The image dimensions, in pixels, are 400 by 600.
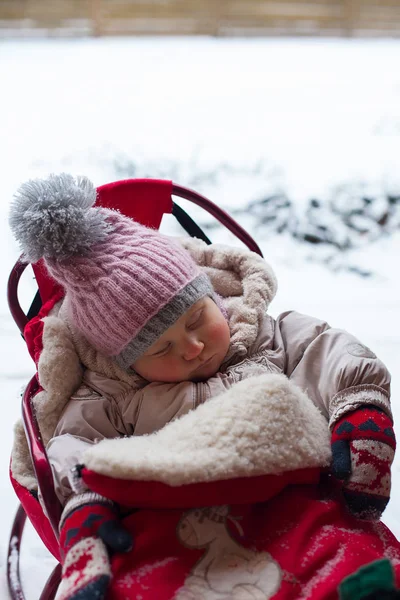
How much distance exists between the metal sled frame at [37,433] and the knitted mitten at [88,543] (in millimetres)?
52

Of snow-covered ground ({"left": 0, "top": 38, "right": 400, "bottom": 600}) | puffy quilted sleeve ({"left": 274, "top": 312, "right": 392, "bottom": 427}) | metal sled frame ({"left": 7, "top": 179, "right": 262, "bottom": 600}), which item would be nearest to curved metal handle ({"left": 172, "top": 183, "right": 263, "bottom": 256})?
metal sled frame ({"left": 7, "top": 179, "right": 262, "bottom": 600})

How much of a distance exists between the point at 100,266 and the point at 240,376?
28 centimetres

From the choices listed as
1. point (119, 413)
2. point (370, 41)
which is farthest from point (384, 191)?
point (119, 413)

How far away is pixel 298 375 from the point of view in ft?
3.22

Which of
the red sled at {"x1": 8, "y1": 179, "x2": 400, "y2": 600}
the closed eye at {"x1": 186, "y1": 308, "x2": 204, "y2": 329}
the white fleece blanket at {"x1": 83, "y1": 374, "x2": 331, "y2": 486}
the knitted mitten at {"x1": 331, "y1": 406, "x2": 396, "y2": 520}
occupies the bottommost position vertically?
the red sled at {"x1": 8, "y1": 179, "x2": 400, "y2": 600}

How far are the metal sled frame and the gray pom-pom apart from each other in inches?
5.0

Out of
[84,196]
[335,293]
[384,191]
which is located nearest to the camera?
[84,196]

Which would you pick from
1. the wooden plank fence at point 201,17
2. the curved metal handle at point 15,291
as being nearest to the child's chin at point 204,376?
the curved metal handle at point 15,291

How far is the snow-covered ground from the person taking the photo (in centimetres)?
212

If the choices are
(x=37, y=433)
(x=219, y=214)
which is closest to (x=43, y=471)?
(x=37, y=433)

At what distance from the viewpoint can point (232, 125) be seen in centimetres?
262

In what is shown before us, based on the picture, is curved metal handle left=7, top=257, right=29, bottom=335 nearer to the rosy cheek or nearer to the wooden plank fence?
the rosy cheek

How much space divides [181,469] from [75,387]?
0.29 meters

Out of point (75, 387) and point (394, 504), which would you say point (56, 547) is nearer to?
point (75, 387)
